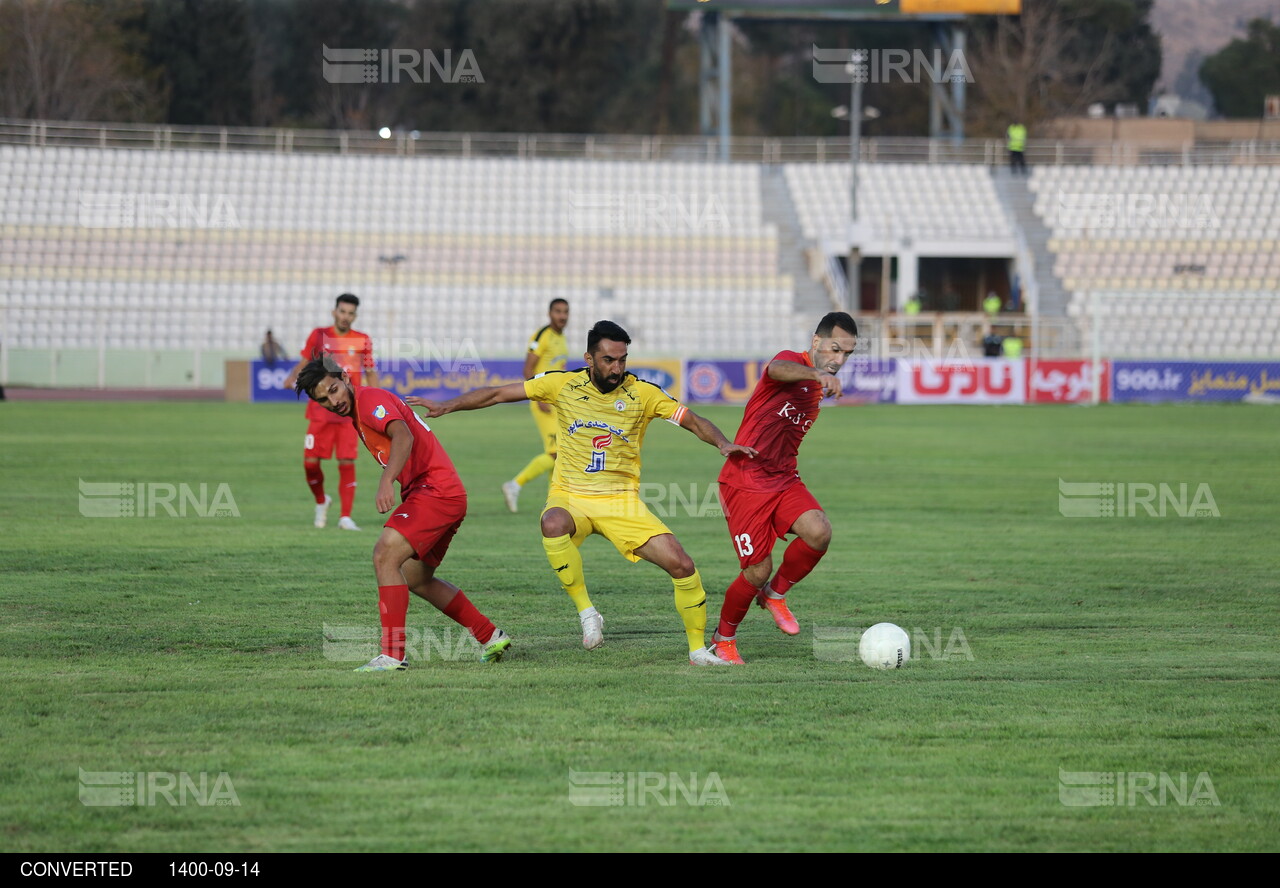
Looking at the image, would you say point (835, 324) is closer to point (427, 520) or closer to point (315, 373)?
point (427, 520)

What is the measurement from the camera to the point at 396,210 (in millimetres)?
43062

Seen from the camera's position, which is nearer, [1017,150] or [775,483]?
[775,483]

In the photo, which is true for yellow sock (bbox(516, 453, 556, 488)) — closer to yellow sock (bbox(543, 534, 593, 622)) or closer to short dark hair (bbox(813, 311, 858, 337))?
yellow sock (bbox(543, 534, 593, 622))

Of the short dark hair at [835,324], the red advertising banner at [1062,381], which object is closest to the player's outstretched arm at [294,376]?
Answer: the short dark hair at [835,324]

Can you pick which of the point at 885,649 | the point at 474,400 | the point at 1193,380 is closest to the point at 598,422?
the point at 474,400

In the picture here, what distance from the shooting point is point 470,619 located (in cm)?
732

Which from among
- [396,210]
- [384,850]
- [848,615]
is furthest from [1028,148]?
[384,850]

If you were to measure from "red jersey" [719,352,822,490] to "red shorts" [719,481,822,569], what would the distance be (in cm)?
6

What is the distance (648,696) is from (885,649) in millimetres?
1401

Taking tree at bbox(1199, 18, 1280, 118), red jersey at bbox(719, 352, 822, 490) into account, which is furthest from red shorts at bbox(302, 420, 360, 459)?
tree at bbox(1199, 18, 1280, 118)

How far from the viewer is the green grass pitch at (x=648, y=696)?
15.7ft

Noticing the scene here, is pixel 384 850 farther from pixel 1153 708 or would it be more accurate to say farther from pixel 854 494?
pixel 854 494

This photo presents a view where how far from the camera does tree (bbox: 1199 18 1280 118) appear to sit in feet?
236

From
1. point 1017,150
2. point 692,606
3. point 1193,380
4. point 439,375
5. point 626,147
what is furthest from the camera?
point 1017,150
